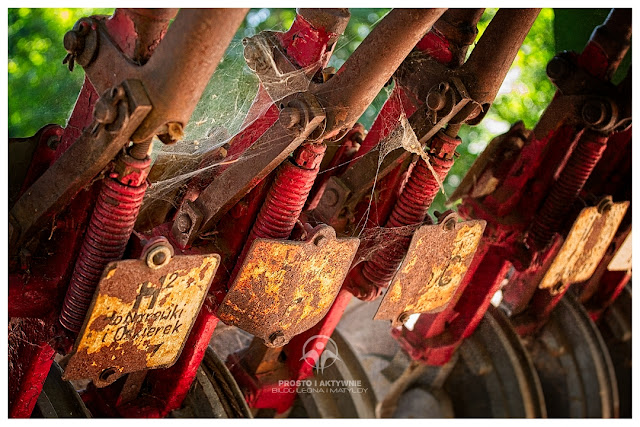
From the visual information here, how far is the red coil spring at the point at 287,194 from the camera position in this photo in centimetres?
194

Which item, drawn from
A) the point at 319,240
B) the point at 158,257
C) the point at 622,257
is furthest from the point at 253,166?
the point at 622,257

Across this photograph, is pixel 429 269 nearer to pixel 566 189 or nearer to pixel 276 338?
pixel 276 338

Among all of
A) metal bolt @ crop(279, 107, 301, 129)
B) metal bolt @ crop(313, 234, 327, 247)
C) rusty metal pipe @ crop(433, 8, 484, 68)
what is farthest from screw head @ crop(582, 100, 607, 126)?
metal bolt @ crop(279, 107, 301, 129)

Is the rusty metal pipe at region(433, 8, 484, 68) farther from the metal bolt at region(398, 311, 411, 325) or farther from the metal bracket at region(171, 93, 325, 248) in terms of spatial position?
the metal bolt at region(398, 311, 411, 325)

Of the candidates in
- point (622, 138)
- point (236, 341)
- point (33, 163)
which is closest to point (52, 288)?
point (33, 163)

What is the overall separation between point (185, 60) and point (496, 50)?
0.90m

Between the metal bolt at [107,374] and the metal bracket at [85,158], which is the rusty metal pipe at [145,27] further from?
the metal bolt at [107,374]

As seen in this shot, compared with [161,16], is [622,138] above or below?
above

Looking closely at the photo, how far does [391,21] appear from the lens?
172 cm

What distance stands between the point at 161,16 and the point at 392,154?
891 mm

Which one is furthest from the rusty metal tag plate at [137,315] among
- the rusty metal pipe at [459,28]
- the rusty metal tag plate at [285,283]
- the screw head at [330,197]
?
the rusty metal pipe at [459,28]

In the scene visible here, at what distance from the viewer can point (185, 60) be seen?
1.46 meters

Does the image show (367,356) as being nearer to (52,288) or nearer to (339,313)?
(339,313)

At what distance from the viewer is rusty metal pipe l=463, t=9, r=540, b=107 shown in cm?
195
